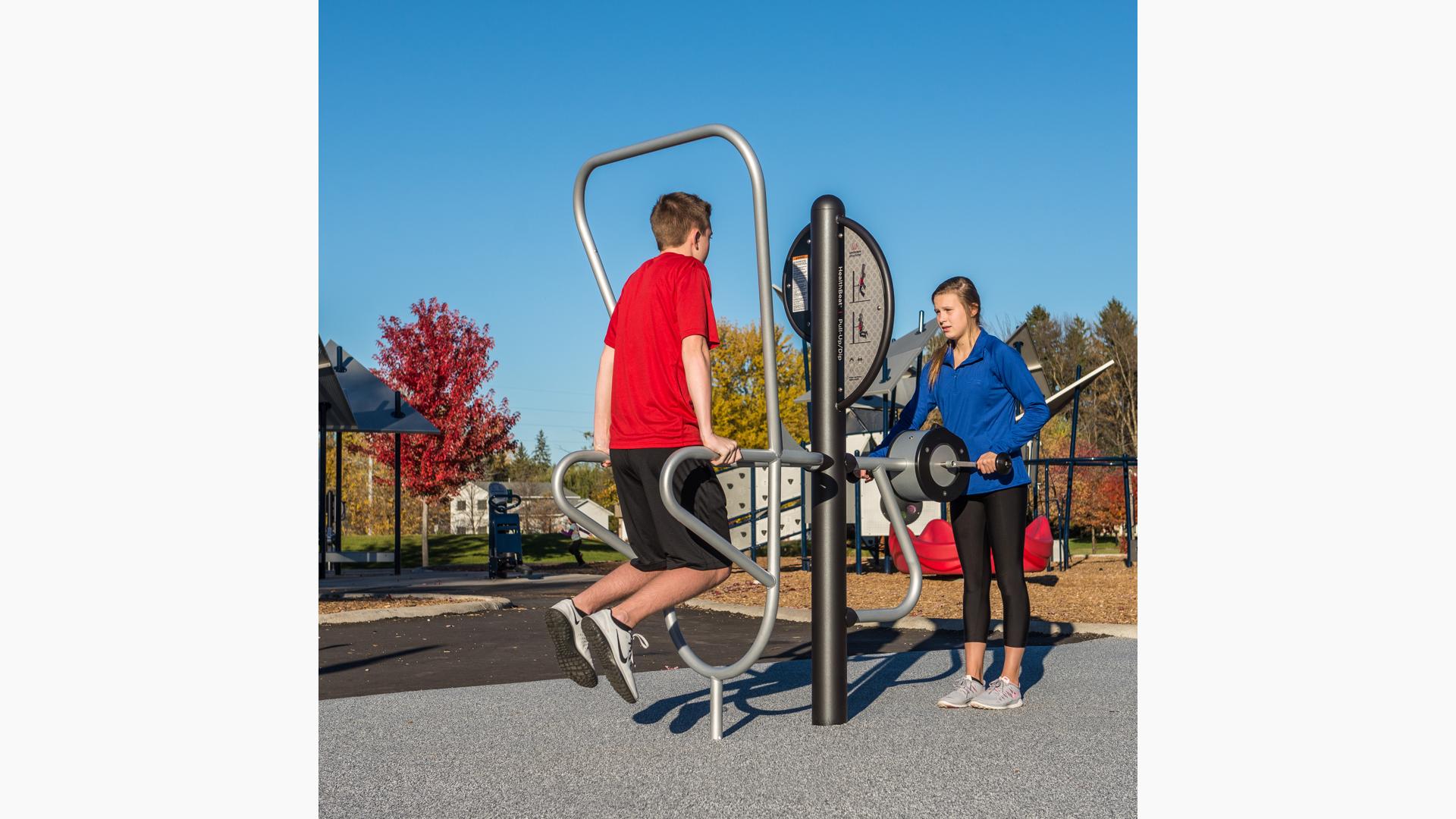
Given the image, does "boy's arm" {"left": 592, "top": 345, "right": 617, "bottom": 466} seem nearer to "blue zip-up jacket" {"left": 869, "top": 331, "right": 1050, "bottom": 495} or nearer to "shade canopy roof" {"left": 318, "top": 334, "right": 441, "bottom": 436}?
"blue zip-up jacket" {"left": 869, "top": 331, "right": 1050, "bottom": 495}

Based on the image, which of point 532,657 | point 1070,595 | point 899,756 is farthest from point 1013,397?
point 1070,595

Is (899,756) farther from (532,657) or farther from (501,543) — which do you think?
(501,543)

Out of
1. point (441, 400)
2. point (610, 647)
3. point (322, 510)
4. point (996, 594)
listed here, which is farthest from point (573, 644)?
point (441, 400)

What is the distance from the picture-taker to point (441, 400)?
1056 inches

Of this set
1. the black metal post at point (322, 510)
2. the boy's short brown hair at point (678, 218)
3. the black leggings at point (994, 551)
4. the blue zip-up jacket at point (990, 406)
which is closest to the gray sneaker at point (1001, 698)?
the black leggings at point (994, 551)

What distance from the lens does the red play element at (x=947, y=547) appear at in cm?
1320

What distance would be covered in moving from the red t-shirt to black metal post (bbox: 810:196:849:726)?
63cm

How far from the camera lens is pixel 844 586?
4.48 m

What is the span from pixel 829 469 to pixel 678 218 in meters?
1.02

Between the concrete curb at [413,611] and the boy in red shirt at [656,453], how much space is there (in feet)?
20.8

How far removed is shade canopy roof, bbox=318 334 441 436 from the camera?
1728 centimetres

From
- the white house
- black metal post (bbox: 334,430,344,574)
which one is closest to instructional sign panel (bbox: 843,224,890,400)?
black metal post (bbox: 334,430,344,574)

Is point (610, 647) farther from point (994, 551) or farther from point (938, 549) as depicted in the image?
point (938, 549)

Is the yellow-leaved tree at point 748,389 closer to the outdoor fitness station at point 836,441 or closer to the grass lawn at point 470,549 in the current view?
the grass lawn at point 470,549
